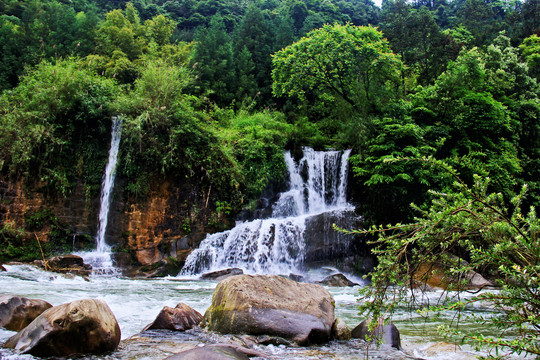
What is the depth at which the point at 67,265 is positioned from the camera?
10.6 meters

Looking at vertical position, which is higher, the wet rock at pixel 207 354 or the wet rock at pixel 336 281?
the wet rock at pixel 207 354

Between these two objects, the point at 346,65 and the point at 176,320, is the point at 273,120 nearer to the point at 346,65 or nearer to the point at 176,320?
the point at 346,65

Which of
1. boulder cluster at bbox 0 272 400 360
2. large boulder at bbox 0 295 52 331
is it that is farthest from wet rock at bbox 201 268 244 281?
large boulder at bbox 0 295 52 331

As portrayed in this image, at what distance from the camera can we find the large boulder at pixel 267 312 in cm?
449

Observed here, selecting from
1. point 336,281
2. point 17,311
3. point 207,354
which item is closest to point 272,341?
point 207,354

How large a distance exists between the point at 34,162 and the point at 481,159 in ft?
53.6

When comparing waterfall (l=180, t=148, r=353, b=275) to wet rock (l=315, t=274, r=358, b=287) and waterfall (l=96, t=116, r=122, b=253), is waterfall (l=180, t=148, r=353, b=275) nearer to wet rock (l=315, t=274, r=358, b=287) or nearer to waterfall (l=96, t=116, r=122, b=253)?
wet rock (l=315, t=274, r=358, b=287)

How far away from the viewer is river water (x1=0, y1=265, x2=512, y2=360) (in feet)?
13.3

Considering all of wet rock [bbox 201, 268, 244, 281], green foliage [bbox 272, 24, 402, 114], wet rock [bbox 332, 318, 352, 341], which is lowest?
wet rock [bbox 201, 268, 244, 281]

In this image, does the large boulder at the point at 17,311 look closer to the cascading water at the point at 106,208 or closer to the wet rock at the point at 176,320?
the wet rock at the point at 176,320

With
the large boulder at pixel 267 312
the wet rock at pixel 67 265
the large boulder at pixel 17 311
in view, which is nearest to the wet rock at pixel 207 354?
the large boulder at pixel 267 312

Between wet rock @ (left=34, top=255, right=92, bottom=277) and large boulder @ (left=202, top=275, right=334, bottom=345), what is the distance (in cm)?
709

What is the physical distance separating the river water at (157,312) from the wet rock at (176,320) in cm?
16

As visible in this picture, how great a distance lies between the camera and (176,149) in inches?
532
